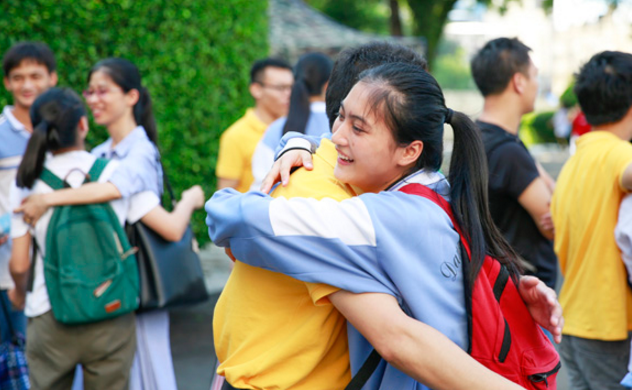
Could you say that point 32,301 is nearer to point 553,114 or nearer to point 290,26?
point 290,26

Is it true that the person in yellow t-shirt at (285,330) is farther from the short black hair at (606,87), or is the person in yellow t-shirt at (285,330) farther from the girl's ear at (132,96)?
the girl's ear at (132,96)

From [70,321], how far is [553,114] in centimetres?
2904

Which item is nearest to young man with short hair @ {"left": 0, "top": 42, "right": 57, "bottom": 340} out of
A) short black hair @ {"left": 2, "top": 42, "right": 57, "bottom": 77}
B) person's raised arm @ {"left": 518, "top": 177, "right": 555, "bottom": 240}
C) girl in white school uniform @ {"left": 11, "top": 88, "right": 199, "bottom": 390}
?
short black hair @ {"left": 2, "top": 42, "right": 57, "bottom": 77}

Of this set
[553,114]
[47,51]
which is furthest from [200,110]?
[553,114]

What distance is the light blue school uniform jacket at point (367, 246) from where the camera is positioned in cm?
152

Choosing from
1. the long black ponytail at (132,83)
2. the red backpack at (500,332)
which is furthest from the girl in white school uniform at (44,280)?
the red backpack at (500,332)

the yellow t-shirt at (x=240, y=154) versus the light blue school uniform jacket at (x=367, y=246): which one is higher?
the light blue school uniform jacket at (x=367, y=246)

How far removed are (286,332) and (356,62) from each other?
0.80m

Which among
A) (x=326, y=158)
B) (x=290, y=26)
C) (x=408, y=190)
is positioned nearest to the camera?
(x=408, y=190)

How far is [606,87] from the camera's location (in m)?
3.12

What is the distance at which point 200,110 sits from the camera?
21.3 ft

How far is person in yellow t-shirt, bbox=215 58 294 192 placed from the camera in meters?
4.91

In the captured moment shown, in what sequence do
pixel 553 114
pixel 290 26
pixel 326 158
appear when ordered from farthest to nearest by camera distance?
pixel 553 114
pixel 290 26
pixel 326 158

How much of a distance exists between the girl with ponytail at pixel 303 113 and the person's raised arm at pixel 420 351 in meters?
2.75
